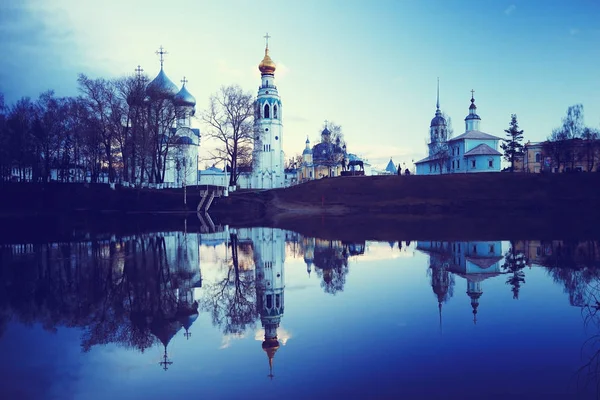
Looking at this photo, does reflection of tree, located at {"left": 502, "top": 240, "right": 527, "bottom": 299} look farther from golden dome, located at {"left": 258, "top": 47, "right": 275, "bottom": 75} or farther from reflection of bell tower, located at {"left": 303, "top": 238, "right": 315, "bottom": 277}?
golden dome, located at {"left": 258, "top": 47, "right": 275, "bottom": 75}

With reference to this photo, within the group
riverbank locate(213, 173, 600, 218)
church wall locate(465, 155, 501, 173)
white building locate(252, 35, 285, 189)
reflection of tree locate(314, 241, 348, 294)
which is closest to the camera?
reflection of tree locate(314, 241, 348, 294)

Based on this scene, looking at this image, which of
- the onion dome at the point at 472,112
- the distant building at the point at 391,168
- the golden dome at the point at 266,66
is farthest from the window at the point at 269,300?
the distant building at the point at 391,168

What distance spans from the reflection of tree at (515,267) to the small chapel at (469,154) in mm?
41739

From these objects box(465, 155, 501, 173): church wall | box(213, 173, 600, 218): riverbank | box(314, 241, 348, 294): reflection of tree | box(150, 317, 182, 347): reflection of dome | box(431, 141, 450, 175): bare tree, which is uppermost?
box(431, 141, 450, 175): bare tree

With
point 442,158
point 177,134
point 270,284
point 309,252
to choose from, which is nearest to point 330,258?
point 309,252

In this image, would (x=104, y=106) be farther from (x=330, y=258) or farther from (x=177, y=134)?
(x=330, y=258)

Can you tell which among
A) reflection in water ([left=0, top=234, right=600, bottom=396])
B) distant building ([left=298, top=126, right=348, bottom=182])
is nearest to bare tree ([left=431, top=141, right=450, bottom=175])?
distant building ([left=298, top=126, right=348, bottom=182])

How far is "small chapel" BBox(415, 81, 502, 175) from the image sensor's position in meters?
56.9

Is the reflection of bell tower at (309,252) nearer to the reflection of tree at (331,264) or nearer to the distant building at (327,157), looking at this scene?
the reflection of tree at (331,264)

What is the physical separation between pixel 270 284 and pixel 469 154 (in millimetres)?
51164

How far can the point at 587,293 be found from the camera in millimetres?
10469

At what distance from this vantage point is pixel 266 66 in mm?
65188

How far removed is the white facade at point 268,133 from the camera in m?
65.7

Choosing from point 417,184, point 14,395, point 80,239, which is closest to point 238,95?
point 417,184
